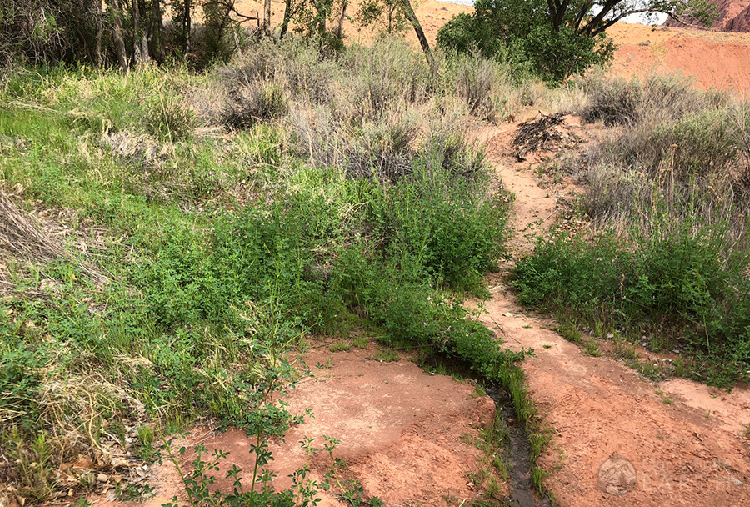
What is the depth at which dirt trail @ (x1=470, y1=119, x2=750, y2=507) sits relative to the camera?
3.18 metres

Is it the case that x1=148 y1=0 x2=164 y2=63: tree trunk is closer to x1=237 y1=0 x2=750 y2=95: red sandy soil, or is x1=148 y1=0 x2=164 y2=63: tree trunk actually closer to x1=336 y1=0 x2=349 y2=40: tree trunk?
x1=336 y1=0 x2=349 y2=40: tree trunk

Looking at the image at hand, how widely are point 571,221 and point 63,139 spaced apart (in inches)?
262

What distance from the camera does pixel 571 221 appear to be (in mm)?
7070

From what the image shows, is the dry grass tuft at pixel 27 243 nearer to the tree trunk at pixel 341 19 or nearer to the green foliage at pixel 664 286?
the green foliage at pixel 664 286

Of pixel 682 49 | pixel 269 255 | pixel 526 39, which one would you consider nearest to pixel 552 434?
pixel 269 255

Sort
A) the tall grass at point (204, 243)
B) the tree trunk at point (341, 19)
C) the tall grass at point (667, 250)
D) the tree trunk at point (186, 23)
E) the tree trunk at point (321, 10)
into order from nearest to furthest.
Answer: the tall grass at point (204, 243), the tall grass at point (667, 250), the tree trunk at point (186, 23), the tree trunk at point (321, 10), the tree trunk at point (341, 19)

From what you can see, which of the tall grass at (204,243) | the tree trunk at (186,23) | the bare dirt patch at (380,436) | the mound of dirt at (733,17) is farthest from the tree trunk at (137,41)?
the mound of dirt at (733,17)

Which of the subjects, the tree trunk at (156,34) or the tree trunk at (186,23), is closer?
the tree trunk at (156,34)

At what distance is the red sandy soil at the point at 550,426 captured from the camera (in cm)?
316

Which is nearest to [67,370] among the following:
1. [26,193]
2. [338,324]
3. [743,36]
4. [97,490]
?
[97,490]

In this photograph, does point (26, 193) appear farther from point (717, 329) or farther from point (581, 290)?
point (717, 329)

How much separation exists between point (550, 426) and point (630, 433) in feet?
1.69

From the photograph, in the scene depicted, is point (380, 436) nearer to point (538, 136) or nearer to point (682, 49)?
point (538, 136)

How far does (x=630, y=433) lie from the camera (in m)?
3.58
